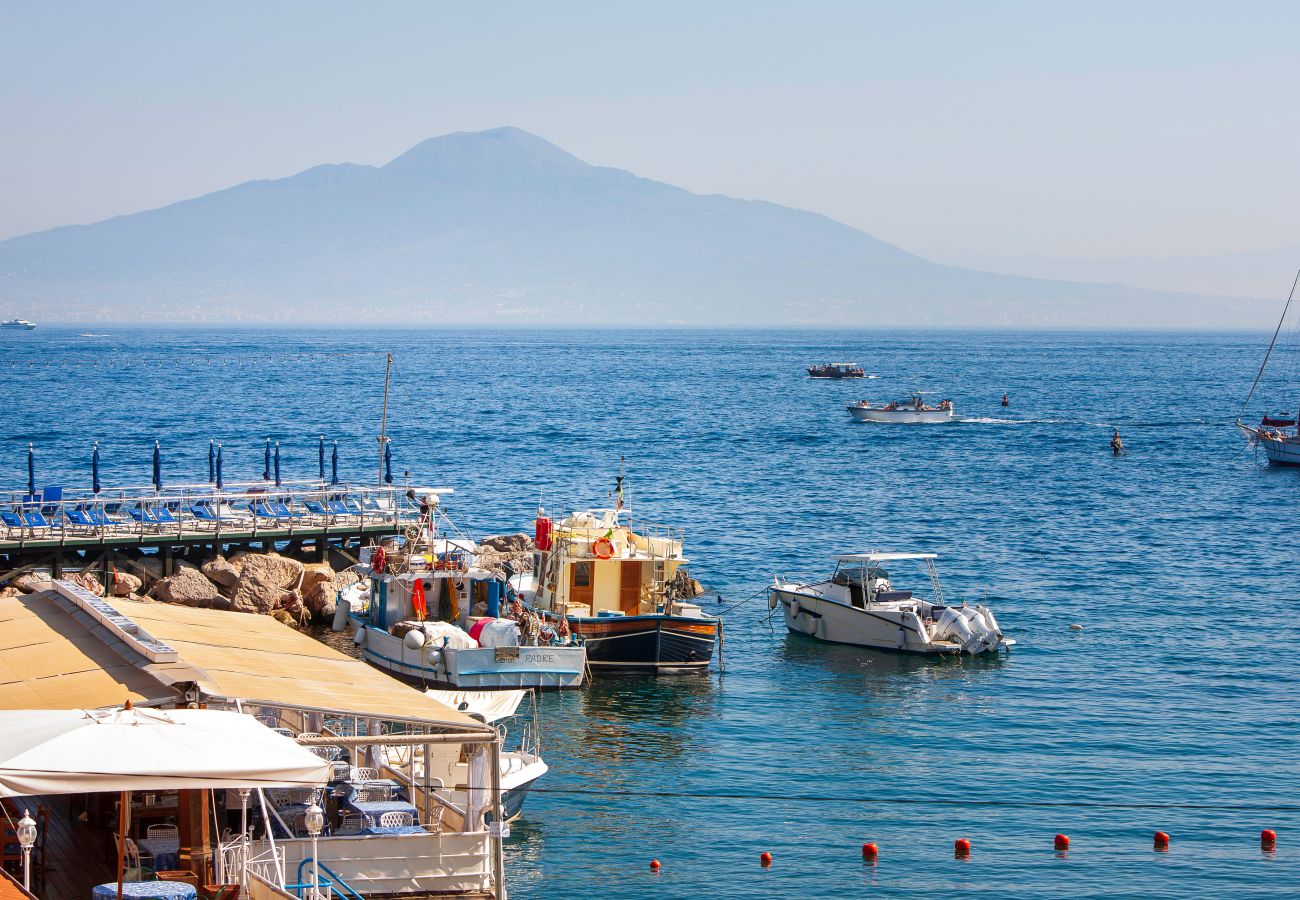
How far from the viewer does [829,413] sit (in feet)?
436

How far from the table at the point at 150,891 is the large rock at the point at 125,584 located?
26.1 meters

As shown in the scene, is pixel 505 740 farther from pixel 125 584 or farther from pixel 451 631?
pixel 125 584

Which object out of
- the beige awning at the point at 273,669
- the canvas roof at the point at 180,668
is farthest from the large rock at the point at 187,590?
the canvas roof at the point at 180,668

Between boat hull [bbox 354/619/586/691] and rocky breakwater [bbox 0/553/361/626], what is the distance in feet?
21.4

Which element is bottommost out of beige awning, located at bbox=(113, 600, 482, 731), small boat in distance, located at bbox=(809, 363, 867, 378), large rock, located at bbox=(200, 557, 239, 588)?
large rock, located at bbox=(200, 557, 239, 588)

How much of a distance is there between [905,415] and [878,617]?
270 ft

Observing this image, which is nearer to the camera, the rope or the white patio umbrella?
the white patio umbrella

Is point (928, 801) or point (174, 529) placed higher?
point (174, 529)

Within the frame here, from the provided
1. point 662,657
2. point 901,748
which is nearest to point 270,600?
point 662,657

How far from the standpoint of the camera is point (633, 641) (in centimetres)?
3581

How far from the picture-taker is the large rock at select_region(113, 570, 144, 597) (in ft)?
131

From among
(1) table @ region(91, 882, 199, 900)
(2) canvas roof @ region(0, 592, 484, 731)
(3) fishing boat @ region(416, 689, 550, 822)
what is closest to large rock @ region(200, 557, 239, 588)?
(3) fishing boat @ region(416, 689, 550, 822)

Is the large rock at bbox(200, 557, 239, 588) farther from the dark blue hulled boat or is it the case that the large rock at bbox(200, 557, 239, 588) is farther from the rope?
the rope

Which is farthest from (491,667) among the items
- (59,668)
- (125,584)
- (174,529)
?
(59,668)
